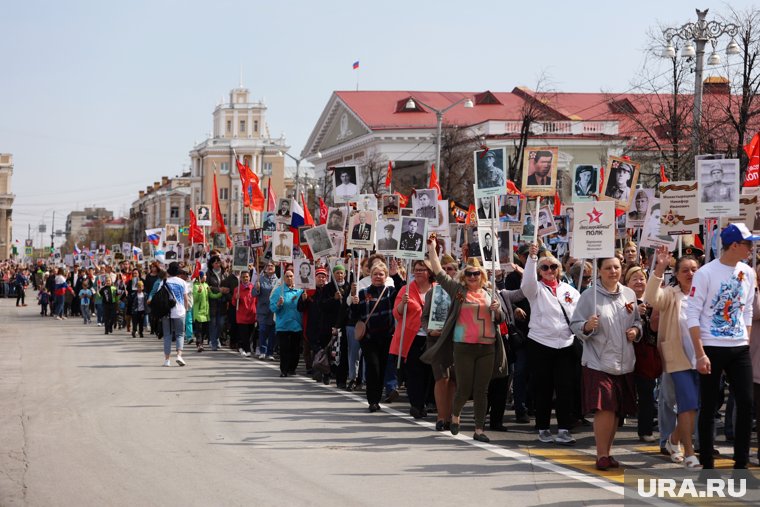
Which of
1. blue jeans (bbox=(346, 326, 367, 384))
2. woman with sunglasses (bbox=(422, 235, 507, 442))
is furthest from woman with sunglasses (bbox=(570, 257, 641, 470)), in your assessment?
blue jeans (bbox=(346, 326, 367, 384))

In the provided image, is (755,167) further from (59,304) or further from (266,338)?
(59,304)

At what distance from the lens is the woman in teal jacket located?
1850 centimetres

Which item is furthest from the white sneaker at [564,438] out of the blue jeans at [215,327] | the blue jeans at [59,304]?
the blue jeans at [59,304]

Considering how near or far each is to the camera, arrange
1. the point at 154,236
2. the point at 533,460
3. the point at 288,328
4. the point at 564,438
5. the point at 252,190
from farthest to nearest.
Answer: the point at 154,236
the point at 252,190
the point at 288,328
the point at 564,438
the point at 533,460

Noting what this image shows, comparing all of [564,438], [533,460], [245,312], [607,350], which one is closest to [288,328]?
[245,312]

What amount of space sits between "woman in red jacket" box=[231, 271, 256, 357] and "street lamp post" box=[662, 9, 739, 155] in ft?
30.8

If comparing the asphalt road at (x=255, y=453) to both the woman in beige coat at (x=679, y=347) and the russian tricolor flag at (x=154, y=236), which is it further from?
the russian tricolor flag at (x=154, y=236)

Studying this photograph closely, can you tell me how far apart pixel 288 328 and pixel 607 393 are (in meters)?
9.34

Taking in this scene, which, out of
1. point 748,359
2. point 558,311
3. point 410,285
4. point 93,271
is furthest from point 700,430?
point 93,271

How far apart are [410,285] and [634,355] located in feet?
12.8

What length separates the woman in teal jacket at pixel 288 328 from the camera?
18500 mm

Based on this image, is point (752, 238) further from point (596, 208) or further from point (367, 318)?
point (367, 318)

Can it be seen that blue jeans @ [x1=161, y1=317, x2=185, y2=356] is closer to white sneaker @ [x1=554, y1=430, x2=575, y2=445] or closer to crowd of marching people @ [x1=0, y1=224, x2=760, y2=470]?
crowd of marching people @ [x1=0, y1=224, x2=760, y2=470]

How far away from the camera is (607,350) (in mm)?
9977
